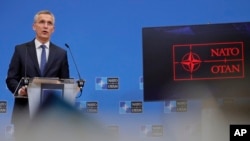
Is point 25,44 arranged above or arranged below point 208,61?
above

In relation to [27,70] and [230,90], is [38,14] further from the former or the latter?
[230,90]

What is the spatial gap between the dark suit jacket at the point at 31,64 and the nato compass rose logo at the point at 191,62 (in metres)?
0.88

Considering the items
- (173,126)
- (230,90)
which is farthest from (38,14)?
(230,90)

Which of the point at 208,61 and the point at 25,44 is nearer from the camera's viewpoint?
the point at 208,61

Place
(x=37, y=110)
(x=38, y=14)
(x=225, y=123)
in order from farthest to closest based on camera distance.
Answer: (x=38, y=14), (x=225, y=123), (x=37, y=110)

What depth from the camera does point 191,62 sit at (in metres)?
3.16

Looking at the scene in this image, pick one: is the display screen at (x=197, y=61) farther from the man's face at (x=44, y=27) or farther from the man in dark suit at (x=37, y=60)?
the man's face at (x=44, y=27)

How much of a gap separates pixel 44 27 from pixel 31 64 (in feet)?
0.99

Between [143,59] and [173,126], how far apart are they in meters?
0.54

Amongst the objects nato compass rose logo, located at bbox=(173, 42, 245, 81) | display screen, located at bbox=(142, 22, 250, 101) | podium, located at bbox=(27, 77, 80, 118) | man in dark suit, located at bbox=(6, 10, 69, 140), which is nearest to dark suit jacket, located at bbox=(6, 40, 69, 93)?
man in dark suit, located at bbox=(6, 10, 69, 140)

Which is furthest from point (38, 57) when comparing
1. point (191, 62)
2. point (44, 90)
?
point (191, 62)

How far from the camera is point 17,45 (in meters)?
3.29

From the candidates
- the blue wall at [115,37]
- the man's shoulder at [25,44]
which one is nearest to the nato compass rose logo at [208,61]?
the blue wall at [115,37]

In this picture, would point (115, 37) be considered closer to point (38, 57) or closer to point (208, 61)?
point (38, 57)
